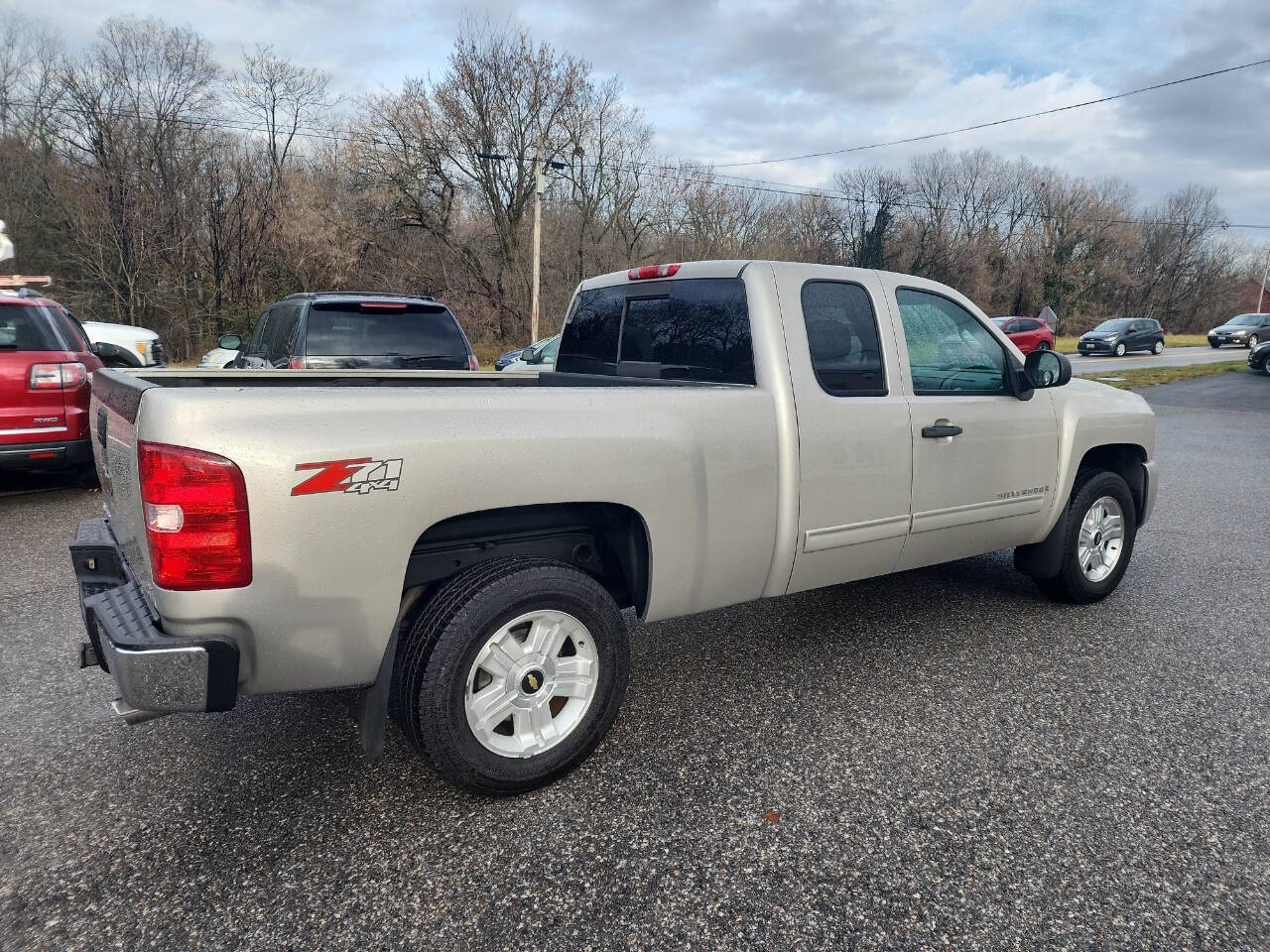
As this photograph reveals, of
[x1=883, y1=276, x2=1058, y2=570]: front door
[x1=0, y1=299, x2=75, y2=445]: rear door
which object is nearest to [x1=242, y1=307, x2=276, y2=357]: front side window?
[x1=0, y1=299, x2=75, y2=445]: rear door

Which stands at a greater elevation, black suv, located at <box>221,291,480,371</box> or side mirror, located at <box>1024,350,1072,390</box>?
black suv, located at <box>221,291,480,371</box>

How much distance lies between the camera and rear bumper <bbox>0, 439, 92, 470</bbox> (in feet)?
20.6

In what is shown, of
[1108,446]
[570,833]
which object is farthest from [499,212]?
[570,833]

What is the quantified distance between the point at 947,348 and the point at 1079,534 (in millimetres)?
1431

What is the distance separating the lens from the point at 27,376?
630 centimetres

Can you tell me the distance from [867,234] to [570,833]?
5211cm

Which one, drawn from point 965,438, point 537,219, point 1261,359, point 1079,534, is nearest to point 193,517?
point 965,438

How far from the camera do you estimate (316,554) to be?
7.24 ft

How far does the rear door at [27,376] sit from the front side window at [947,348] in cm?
647

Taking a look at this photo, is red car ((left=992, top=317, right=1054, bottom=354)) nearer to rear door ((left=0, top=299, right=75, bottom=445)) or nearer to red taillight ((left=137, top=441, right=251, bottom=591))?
rear door ((left=0, top=299, right=75, bottom=445))

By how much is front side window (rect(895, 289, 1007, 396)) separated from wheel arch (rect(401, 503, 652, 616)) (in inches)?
63.1

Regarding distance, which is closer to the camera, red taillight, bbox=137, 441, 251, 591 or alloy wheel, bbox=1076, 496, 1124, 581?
red taillight, bbox=137, 441, 251, 591

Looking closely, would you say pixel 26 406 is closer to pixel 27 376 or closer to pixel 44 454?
pixel 27 376

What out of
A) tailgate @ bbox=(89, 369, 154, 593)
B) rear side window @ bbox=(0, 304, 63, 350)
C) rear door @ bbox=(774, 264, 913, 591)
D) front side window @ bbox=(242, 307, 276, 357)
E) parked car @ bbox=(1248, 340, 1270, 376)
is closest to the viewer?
tailgate @ bbox=(89, 369, 154, 593)
